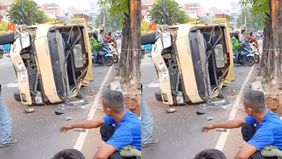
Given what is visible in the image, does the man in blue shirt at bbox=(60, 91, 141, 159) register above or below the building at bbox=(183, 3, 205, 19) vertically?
below

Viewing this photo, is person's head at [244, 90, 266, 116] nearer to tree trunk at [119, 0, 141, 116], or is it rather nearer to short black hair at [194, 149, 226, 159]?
short black hair at [194, 149, 226, 159]

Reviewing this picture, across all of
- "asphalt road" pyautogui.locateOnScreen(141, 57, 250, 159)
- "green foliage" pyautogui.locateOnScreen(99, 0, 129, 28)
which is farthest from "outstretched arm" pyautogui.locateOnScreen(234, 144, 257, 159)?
"green foliage" pyautogui.locateOnScreen(99, 0, 129, 28)

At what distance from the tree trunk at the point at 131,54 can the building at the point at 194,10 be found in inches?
57.9

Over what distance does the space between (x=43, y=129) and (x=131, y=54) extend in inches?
88.8

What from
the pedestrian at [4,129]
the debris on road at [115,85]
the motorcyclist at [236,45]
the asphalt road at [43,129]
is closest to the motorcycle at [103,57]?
the asphalt road at [43,129]

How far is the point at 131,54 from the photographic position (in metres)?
6.15

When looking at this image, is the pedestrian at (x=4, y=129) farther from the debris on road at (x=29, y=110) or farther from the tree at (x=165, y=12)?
the tree at (x=165, y=12)

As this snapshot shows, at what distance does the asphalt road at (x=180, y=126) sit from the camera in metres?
6.27

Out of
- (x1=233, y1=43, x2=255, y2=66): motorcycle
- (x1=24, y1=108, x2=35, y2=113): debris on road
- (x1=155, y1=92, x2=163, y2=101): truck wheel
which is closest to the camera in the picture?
(x1=155, y1=92, x2=163, y2=101): truck wheel

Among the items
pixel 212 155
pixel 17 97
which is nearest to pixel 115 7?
pixel 17 97

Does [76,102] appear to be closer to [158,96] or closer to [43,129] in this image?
[43,129]

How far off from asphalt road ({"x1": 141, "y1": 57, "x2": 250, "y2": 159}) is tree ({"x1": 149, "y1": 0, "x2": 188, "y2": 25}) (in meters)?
1.22

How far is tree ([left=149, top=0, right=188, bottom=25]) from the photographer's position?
23.6 feet

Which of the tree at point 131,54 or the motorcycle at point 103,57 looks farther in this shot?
the motorcycle at point 103,57
